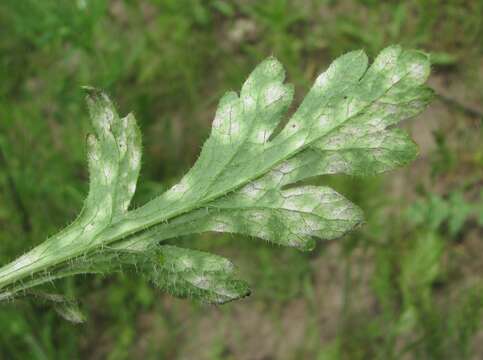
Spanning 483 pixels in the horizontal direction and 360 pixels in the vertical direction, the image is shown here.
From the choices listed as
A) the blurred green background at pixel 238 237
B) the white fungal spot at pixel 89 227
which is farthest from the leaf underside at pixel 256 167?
the blurred green background at pixel 238 237

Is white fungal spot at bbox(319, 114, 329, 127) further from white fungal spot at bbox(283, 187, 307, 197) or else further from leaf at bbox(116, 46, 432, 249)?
white fungal spot at bbox(283, 187, 307, 197)

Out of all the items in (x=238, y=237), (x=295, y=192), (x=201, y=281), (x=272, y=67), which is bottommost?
(x=238, y=237)

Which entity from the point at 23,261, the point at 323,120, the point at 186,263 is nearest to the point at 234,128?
the point at 323,120

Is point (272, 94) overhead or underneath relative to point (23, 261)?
overhead

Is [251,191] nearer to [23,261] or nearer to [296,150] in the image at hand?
[296,150]

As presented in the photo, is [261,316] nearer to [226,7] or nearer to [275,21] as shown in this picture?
[275,21]

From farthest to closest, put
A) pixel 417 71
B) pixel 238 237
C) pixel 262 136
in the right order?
pixel 238 237 < pixel 262 136 < pixel 417 71
